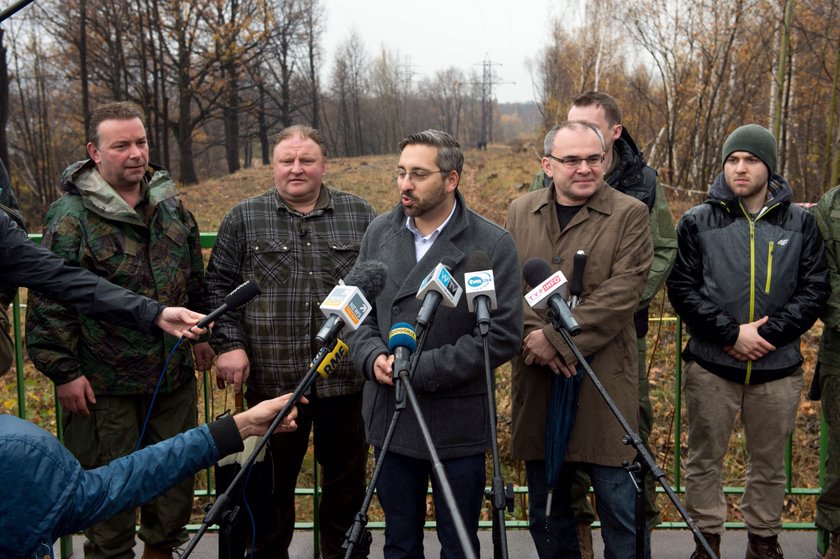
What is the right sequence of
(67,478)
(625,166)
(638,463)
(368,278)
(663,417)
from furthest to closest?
(663,417)
(625,166)
(368,278)
(638,463)
(67,478)

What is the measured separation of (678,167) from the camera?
18.0m

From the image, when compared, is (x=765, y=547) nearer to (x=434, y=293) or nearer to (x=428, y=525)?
(x=428, y=525)

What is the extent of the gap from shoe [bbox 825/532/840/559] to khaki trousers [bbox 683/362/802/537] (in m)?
0.25

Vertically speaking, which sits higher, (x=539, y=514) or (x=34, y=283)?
(x=34, y=283)

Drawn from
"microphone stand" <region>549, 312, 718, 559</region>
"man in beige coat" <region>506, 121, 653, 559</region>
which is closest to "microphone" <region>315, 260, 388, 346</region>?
"microphone stand" <region>549, 312, 718, 559</region>

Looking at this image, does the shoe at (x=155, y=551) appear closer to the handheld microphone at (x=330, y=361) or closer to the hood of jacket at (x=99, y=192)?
the hood of jacket at (x=99, y=192)

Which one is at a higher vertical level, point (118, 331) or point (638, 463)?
point (118, 331)

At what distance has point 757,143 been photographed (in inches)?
150

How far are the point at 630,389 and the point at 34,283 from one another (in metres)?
2.59

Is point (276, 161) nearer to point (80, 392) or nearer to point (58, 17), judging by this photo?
point (80, 392)

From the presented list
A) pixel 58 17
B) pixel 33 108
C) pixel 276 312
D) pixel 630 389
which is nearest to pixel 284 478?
pixel 276 312

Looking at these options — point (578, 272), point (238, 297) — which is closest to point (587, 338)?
point (578, 272)

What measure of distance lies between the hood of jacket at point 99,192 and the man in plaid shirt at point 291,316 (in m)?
0.37

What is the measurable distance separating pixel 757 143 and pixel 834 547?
204 cm
